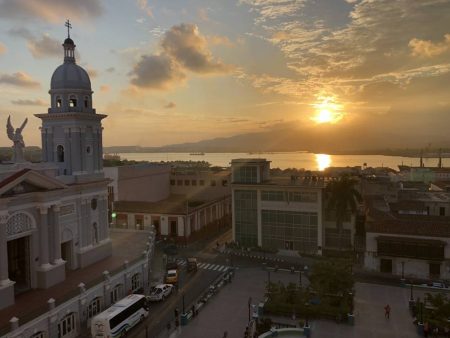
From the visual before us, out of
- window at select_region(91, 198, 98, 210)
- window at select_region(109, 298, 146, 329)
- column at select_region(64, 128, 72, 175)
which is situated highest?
column at select_region(64, 128, 72, 175)

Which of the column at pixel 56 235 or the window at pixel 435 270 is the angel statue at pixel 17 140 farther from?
the window at pixel 435 270

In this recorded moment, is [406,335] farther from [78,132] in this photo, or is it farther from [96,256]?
[78,132]

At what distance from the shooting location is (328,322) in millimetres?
30547

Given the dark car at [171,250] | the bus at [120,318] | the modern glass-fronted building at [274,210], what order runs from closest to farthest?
the bus at [120,318]
the modern glass-fronted building at [274,210]
the dark car at [171,250]

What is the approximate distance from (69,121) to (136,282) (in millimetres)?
16773

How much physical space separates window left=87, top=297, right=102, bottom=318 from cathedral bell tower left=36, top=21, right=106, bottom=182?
11330 mm

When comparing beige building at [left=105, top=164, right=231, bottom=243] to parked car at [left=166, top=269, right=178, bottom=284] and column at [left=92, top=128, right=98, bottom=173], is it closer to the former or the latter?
parked car at [left=166, top=269, right=178, bottom=284]

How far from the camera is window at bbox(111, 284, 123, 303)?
33.6 meters

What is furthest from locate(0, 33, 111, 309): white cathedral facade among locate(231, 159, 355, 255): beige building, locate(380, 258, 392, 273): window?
locate(380, 258, 392, 273): window

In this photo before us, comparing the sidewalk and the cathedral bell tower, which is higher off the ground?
the cathedral bell tower

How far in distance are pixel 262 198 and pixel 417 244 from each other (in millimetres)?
18924

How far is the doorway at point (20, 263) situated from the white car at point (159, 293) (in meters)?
10.3

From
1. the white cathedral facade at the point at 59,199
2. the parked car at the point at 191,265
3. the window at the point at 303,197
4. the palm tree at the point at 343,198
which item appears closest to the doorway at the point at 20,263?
the white cathedral facade at the point at 59,199

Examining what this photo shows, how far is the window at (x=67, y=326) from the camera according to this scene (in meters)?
27.2
